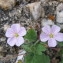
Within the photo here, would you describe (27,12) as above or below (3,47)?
above

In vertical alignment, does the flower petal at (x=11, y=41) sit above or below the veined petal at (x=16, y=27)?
below

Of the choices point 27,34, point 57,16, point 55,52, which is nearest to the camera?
point 27,34

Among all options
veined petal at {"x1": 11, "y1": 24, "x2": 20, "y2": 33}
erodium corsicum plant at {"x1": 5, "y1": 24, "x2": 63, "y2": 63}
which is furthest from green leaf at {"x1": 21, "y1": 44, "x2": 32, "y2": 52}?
veined petal at {"x1": 11, "y1": 24, "x2": 20, "y2": 33}

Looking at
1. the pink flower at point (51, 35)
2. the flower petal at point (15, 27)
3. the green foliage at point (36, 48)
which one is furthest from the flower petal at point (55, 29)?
the flower petal at point (15, 27)

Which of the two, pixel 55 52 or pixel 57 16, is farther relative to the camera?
pixel 57 16

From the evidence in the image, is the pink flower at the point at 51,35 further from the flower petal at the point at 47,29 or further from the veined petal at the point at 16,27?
the veined petal at the point at 16,27

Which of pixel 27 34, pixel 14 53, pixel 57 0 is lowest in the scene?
pixel 14 53

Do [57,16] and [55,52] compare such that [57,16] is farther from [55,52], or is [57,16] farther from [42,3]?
[55,52]

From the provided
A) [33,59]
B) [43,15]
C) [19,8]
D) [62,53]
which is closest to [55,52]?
[62,53]
